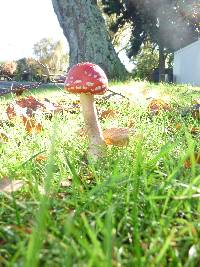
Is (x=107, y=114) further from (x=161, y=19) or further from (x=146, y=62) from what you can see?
(x=146, y=62)

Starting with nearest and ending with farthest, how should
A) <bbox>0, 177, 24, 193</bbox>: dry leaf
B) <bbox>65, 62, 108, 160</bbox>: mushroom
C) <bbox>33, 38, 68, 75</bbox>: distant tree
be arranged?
<bbox>0, 177, 24, 193</bbox>: dry leaf → <bbox>65, 62, 108, 160</bbox>: mushroom → <bbox>33, 38, 68, 75</bbox>: distant tree

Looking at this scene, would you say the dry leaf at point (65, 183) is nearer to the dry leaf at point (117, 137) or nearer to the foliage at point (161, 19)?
the dry leaf at point (117, 137)

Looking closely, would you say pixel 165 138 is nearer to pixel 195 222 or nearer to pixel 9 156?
pixel 9 156

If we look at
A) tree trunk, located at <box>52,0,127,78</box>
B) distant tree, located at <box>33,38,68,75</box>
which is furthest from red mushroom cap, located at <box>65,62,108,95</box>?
distant tree, located at <box>33,38,68,75</box>

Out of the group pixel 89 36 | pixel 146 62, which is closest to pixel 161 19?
pixel 146 62

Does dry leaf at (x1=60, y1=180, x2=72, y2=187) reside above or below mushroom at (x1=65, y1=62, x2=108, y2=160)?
below

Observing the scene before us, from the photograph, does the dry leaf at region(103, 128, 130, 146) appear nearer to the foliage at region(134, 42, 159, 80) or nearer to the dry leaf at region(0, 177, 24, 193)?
the dry leaf at region(0, 177, 24, 193)

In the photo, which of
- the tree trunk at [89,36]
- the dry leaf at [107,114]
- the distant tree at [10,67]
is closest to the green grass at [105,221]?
the dry leaf at [107,114]
